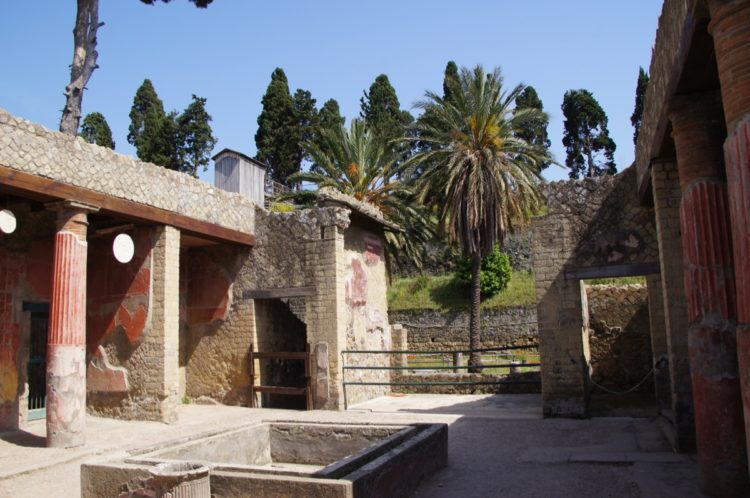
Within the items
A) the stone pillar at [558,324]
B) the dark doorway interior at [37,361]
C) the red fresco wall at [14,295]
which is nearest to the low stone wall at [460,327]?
the stone pillar at [558,324]

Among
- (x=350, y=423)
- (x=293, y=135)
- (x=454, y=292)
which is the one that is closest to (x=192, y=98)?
(x=293, y=135)

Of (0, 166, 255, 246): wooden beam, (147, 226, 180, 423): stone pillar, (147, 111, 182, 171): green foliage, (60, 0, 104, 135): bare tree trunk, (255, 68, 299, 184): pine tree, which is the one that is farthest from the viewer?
(147, 111, 182, 171): green foliage

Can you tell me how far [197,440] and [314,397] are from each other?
227 inches

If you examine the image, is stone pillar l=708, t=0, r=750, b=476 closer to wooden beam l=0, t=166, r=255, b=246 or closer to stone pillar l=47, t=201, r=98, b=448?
wooden beam l=0, t=166, r=255, b=246

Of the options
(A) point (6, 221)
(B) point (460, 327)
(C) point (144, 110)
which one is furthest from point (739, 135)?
(C) point (144, 110)

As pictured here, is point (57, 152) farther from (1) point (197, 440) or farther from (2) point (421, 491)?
(2) point (421, 491)

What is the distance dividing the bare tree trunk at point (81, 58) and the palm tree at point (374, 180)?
28.8 feet

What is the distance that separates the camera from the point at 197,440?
6418 millimetres

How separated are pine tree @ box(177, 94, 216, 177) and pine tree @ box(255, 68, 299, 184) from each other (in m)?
4.63

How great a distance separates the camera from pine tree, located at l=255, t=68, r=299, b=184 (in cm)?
3841

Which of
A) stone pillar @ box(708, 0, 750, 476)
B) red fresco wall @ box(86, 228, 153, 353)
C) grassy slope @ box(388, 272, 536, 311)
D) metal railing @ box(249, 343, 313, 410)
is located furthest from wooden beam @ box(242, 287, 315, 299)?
grassy slope @ box(388, 272, 536, 311)

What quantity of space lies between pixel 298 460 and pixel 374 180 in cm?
1714

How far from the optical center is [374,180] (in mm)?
23656

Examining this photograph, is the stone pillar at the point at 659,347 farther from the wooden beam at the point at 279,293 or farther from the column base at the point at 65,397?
the column base at the point at 65,397
